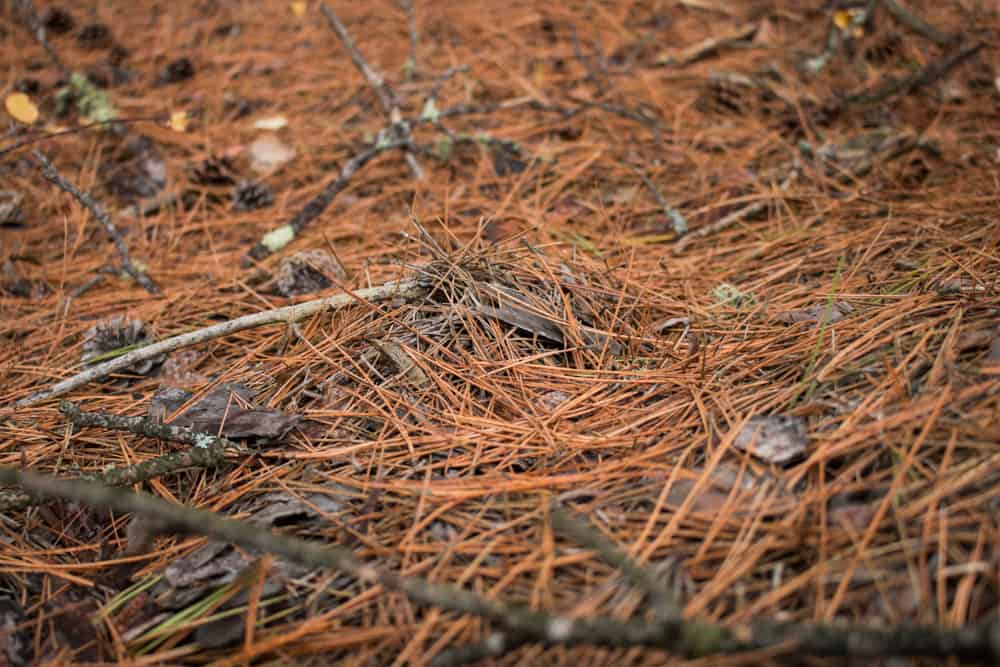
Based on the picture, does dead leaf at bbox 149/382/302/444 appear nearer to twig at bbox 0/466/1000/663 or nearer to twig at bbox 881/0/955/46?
twig at bbox 0/466/1000/663

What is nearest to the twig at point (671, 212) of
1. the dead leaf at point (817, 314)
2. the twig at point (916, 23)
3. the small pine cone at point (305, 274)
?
the dead leaf at point (817, 314)

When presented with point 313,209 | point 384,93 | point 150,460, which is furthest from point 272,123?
point 150,460

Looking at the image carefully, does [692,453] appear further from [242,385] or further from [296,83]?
[296,83]

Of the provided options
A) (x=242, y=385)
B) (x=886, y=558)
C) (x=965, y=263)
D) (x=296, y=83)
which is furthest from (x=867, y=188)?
(x=296, y=83)

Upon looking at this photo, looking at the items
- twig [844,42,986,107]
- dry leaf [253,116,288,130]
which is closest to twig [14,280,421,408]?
dry leaf [253,116,288,130]

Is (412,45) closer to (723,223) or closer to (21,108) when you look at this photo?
(21,108)
